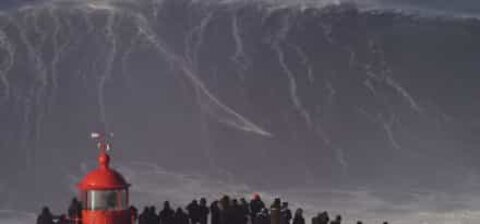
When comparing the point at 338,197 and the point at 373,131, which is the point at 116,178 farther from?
the point at 373,131

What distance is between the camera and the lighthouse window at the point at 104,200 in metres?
7.82

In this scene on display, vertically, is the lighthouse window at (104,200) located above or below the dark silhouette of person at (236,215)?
below

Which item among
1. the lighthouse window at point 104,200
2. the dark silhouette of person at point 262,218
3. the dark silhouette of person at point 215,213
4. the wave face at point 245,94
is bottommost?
the lighthouse window at point 104,200

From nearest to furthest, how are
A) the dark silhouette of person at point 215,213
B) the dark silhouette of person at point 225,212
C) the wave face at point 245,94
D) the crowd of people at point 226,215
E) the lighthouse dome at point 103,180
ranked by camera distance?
the lighthouse dome at point 103,180 < the crowd of people at point 226,215 < the dark silhouette of person at point 225,212 < the dark silhouette of person at point 215,213 < the wave face at point 245,94

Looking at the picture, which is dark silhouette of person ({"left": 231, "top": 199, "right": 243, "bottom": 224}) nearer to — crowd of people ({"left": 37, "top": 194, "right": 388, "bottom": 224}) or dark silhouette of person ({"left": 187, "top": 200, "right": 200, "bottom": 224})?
crowd of people ({"left": 37, "top": 194, "right": 388, "bottom": 224})

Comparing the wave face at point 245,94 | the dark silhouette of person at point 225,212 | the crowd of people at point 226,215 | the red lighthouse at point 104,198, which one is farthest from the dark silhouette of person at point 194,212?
the wave face at point 245,94

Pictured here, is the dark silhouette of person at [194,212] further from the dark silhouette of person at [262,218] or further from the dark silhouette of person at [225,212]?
the dark silhouette of person at [262,218]

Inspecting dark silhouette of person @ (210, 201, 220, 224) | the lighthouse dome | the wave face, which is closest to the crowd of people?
dark silhouette of person @ (210, 201, 220, 224)

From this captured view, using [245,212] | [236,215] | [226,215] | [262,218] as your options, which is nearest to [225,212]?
[226,215]

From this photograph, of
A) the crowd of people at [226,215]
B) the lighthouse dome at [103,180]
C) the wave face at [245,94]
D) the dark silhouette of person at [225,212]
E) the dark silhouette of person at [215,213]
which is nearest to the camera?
the lighthouse dome at [103,180]

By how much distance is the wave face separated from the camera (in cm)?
2494

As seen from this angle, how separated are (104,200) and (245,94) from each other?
19.8 metres

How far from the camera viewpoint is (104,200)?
7832 millimetres

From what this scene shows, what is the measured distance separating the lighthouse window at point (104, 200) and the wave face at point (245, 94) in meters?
15.0
